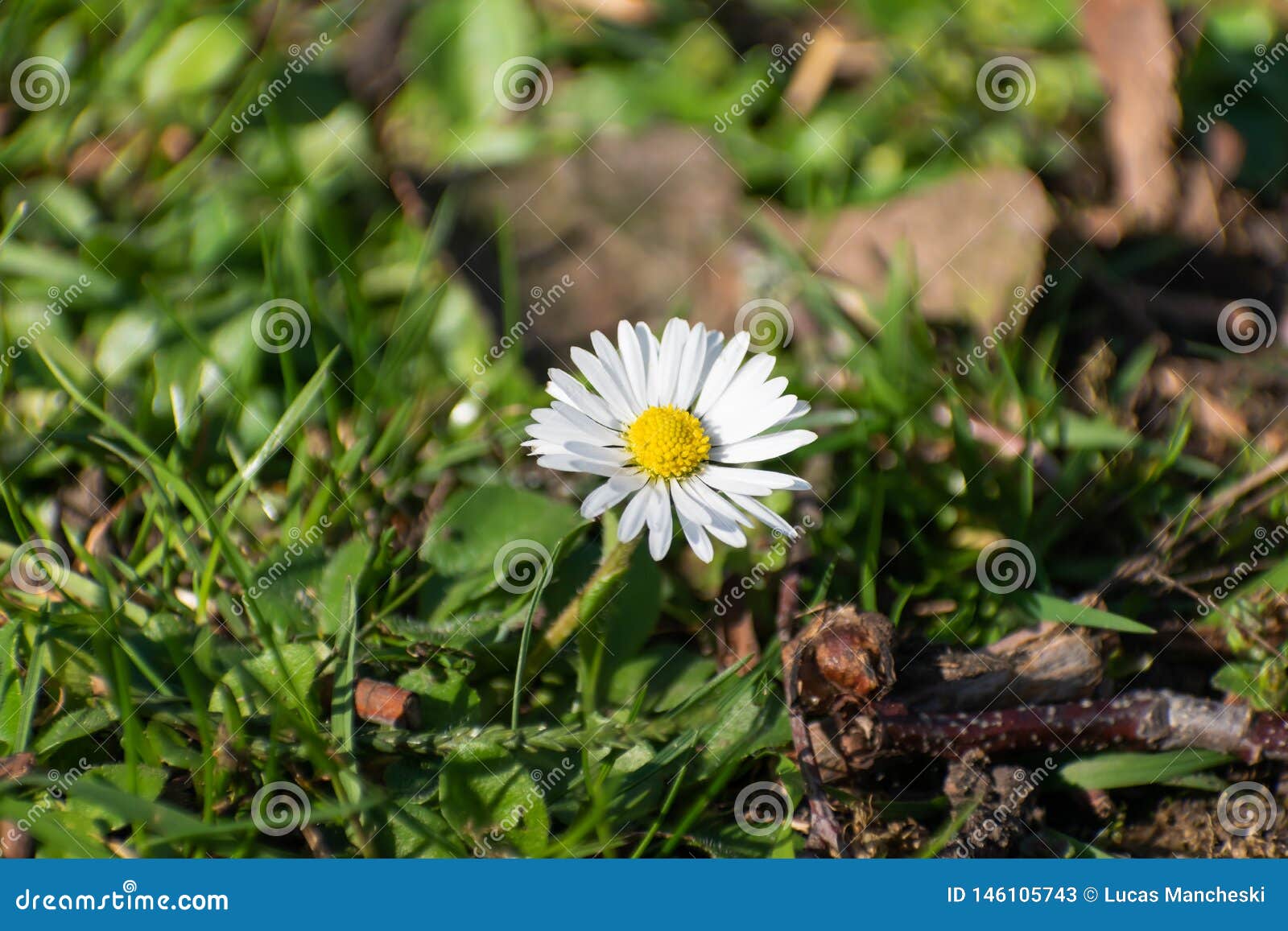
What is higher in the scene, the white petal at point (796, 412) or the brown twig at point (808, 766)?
the white petal at point (796, 412)

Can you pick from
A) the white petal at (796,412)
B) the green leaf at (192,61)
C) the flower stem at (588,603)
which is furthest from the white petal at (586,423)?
the green leaf at (192,61)

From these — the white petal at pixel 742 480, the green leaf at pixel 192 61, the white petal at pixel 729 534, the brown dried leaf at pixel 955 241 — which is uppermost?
the green leaf at pixel 192 61

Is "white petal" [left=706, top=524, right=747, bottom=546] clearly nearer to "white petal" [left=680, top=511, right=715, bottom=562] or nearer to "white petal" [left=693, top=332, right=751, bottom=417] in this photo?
"white petal" [left=680, top=511, right=715, bottom=562]

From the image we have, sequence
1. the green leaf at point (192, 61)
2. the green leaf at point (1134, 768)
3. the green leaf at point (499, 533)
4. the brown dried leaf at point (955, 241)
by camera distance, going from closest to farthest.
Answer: the green leaf at point (1134, 768)
the green leaf at point (499, 533)
the brown dried leaf at point (955, 241)
the green leaf at point (192, 61)

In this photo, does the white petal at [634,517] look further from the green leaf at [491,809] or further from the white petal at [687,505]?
the green leaf at [491,809]

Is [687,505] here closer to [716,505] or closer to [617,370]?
[716,505]

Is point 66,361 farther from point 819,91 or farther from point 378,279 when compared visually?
point 819,91

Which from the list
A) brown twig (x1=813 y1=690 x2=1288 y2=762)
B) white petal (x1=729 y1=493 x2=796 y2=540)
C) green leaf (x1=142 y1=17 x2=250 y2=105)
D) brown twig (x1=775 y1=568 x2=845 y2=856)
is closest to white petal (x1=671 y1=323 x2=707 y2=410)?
white petal (x1=729 y1=493 x2=796 y2=540)

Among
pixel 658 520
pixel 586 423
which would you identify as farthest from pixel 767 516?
pixel 586 423
